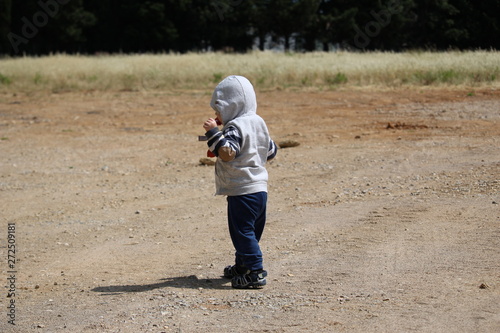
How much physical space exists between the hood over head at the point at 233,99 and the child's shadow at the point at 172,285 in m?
1.18

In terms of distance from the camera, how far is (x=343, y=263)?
200 inches

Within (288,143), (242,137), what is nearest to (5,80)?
(288,143)

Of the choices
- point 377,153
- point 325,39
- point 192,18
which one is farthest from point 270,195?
point 192,18

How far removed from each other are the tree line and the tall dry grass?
1518cm

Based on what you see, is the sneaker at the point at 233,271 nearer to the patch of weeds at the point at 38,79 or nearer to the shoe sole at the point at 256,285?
the shoe sole at the point at 256,285

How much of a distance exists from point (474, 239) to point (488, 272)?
92 centimetres

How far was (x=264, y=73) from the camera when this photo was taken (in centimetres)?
2073

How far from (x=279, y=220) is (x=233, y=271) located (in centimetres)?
200

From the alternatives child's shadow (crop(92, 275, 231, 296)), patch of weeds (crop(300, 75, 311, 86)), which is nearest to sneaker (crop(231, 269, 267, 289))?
child's shadow (crop(92, 275, 231, 296))

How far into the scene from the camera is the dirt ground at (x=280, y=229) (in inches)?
161

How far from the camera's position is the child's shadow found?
4.66 m

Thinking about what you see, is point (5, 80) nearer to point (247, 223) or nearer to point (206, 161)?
point (206, 161)

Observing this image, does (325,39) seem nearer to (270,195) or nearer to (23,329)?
(270,195)

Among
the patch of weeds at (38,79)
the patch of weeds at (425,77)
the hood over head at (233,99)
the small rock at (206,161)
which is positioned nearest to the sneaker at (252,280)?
the hood over head at (233,99)
